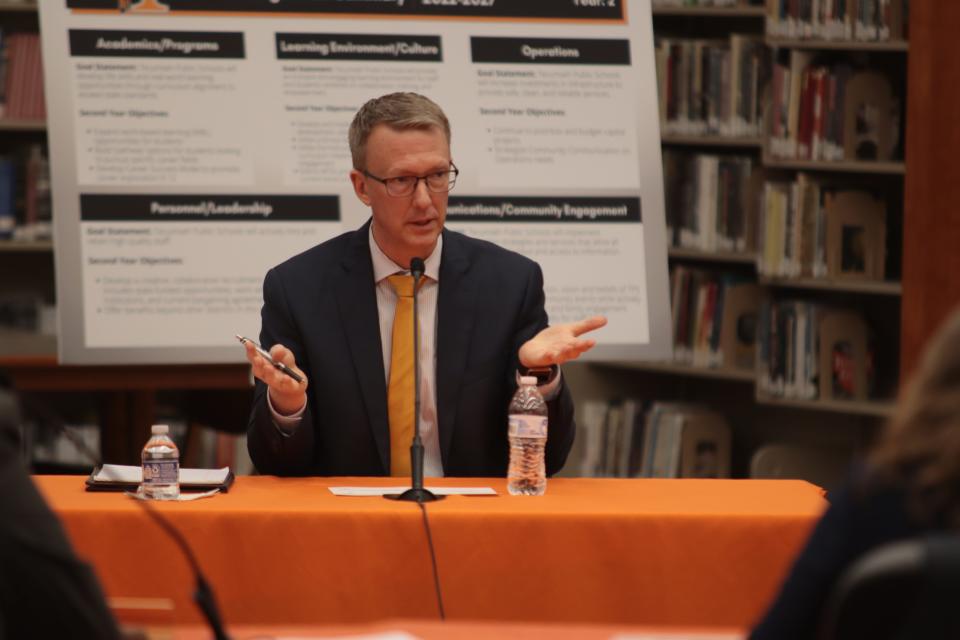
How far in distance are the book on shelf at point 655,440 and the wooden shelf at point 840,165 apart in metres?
1.01

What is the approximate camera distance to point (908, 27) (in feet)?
14.2

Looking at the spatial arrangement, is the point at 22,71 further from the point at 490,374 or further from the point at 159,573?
the point at 159,573

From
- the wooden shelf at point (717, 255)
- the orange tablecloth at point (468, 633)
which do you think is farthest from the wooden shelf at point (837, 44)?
the orange tablecloth at point (468, 633)

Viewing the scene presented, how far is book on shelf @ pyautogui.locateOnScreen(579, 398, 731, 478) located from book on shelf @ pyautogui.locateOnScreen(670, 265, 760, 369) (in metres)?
0.23

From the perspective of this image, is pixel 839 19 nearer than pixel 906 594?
No

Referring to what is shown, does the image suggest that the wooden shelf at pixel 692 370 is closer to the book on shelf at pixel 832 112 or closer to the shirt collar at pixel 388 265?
the book on shelf at pixel 832 112

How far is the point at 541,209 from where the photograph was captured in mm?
3566

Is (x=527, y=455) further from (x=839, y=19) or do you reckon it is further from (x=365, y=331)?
(x=839, y=19)

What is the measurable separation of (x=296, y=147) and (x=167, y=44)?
17.7 inches

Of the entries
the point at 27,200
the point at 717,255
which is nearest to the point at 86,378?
the point at 27,200

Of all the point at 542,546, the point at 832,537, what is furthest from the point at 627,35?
the point at 832,537

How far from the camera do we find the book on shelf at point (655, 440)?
16.1ft

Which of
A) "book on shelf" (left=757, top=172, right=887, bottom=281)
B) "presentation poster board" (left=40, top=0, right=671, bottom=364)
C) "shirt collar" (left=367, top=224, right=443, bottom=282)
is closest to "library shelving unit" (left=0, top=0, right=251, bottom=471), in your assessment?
"presentation poster board" (left=40, top=0, right=671, bottom=364)

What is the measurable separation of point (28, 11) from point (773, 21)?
10.9 feet
